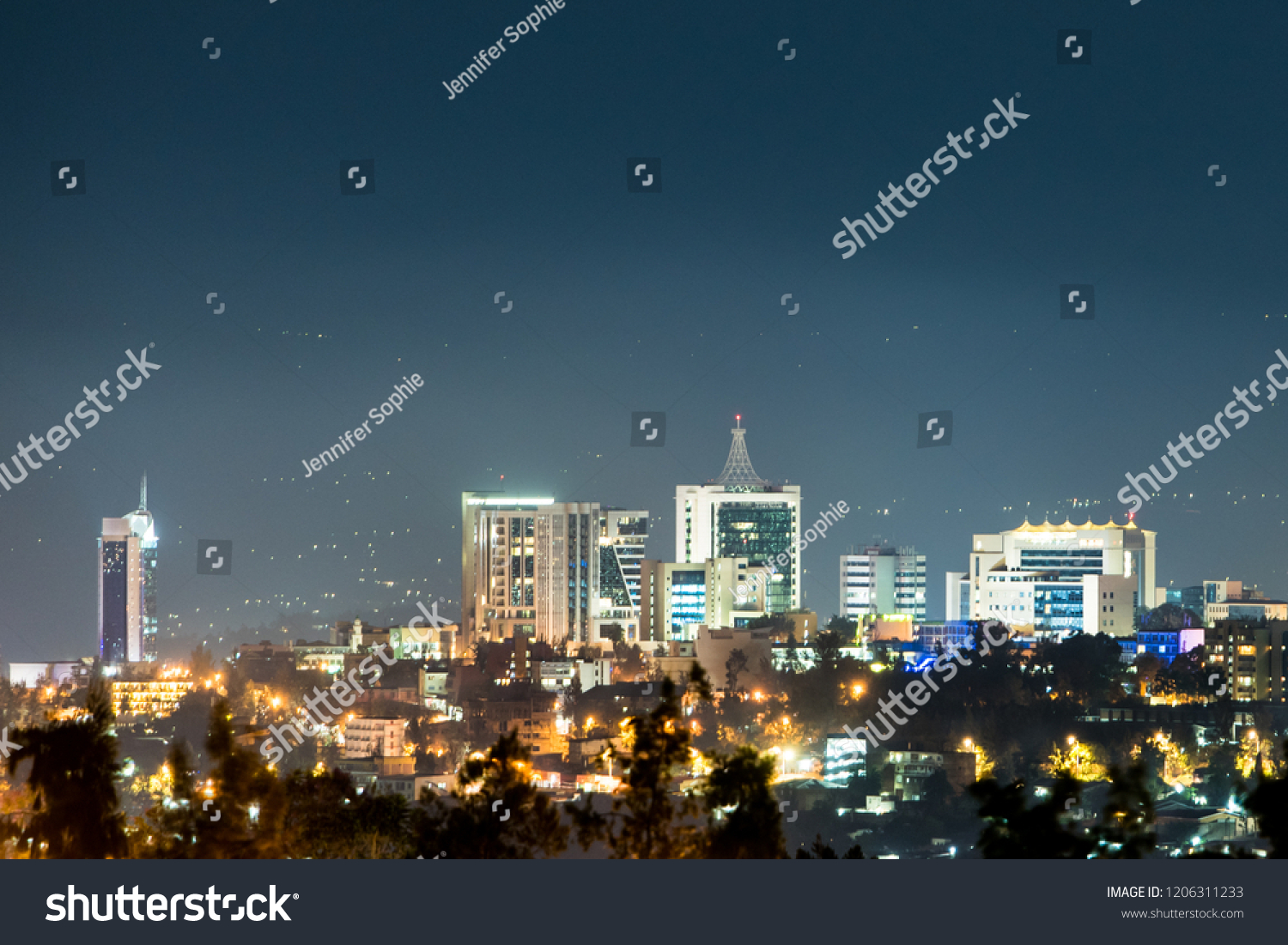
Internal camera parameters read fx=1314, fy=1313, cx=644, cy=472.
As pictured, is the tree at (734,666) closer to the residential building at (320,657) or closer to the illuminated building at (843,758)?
the illuminated building at (843,758)

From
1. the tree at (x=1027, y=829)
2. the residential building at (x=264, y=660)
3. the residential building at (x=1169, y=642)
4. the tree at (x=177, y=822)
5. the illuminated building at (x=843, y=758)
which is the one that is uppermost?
the tree at (x=1027, y=829)

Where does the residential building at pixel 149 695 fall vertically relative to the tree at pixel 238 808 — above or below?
below

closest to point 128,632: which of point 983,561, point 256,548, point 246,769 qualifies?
point 256,548

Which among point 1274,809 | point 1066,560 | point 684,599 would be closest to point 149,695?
point 684,599

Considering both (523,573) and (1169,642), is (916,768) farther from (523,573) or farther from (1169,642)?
(523,573)

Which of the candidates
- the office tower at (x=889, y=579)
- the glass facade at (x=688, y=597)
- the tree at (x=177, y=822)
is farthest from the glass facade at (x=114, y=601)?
the tree at (x=177, y=822)

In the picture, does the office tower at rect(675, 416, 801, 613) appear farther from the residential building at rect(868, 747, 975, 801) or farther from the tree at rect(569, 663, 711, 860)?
the tree at rect(569, 663, 711, 860)
